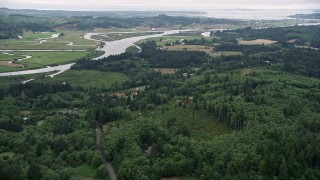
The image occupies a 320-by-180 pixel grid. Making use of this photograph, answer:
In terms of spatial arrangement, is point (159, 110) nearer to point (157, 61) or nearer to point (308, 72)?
point (308, 72)

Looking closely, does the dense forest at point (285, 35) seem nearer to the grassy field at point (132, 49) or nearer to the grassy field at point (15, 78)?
the grassy field at point (132, 49)

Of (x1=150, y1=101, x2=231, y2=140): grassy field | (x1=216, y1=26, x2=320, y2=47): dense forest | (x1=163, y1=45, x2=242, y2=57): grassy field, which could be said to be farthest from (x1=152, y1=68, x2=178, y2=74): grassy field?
(x1=216, y1=26, x2=320, y2=47): dense forest

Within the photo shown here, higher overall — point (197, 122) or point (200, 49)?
point (200, 49)

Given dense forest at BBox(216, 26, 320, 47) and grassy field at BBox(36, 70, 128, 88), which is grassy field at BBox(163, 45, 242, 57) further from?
grassy field at BBox(36, 70, 128, 88)

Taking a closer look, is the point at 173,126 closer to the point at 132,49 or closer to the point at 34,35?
the point at 132,49

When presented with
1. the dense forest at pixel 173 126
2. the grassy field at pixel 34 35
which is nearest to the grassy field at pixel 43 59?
the dense forest at pixel 173 126

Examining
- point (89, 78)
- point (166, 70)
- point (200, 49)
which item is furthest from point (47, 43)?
point (166, 70)
